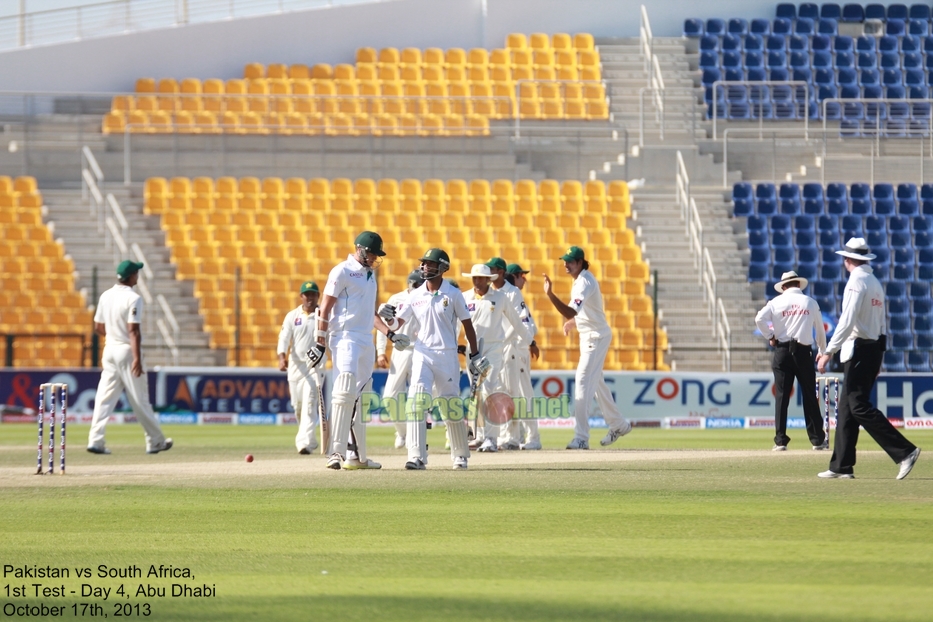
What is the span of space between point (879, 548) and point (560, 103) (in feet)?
98.1

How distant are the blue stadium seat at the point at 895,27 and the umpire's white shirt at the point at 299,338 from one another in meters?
28.5

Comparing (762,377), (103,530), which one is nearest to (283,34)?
(762,377)

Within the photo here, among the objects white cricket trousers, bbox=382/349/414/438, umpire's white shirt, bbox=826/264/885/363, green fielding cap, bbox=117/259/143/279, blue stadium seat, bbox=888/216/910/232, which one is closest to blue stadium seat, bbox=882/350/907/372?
blue stadium seat, bbox=888/216/910/232

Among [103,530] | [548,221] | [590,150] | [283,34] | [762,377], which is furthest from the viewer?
[283,34]

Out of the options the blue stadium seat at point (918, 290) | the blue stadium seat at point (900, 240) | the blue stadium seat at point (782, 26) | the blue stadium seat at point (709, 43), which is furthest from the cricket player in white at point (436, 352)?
the blue stadium seat at point (782, 26)

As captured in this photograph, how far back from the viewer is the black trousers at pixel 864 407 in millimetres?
12367

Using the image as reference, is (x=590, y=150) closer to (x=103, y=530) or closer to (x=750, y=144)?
(x=750, y=144)

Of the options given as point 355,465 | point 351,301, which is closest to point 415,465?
point 355,465

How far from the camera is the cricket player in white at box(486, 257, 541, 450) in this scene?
1806 centimetres

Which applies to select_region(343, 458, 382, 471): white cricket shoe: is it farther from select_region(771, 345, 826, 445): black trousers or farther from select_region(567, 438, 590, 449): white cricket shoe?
select_region(771, 345, 826, 445): black trousers

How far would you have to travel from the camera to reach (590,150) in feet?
117

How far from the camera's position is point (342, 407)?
13664 mm

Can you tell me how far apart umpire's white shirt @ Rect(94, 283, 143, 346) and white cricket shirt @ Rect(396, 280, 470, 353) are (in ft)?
11.9

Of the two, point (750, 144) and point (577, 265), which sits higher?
point (750, 144)
